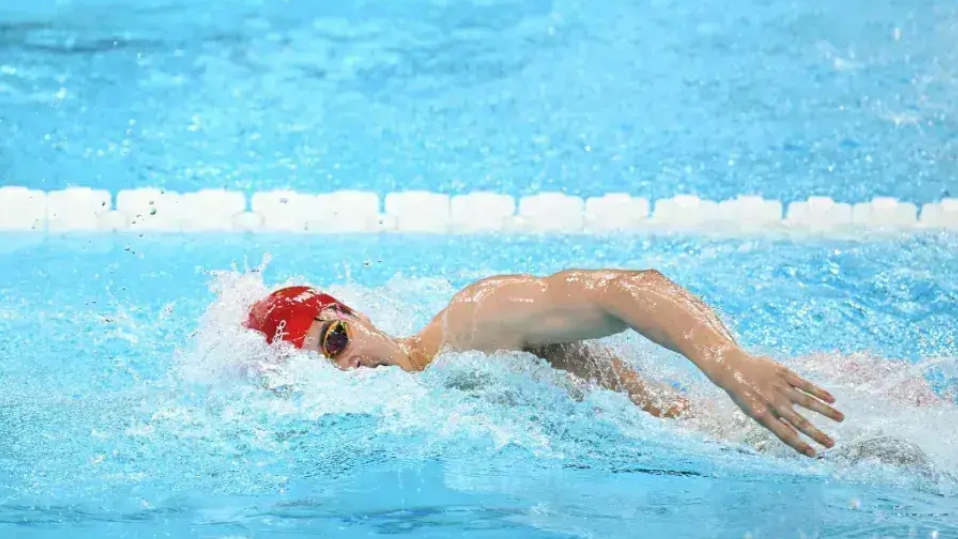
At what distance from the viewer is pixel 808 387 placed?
139cm

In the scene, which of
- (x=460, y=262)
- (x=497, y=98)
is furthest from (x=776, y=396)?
(x=497, y=98)

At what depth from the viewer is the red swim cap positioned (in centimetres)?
208

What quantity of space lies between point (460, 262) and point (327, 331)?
2563mm

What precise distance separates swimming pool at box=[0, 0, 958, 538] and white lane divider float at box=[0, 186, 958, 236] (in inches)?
2.5

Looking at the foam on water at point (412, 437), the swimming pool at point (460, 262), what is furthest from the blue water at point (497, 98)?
the foam on water at point (412, 437)

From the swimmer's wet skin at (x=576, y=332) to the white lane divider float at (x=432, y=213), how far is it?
2.89 meters

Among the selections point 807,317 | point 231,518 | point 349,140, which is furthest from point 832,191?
point 231,518

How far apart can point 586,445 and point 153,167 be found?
3783 mm

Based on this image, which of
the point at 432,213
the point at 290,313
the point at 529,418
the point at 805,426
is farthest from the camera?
the point at 432,213

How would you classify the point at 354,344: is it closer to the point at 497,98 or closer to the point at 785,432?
the point at 785,432

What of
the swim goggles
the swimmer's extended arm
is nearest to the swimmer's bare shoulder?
the swimmer's extended arm

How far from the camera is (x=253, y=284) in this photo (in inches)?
102

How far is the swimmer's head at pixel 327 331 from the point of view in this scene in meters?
2.07

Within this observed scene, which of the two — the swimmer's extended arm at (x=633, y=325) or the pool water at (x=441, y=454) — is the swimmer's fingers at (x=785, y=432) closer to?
the swimmer's extended arm at (x=633, y=325)
